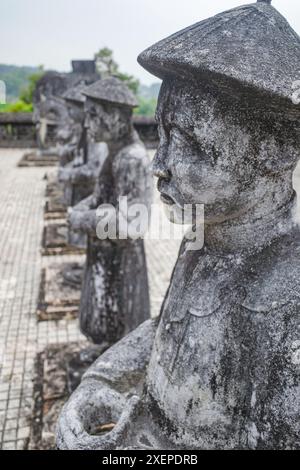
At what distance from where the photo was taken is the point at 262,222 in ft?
5.24

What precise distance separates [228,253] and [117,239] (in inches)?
91.6

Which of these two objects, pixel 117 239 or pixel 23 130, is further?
pixel 23 130

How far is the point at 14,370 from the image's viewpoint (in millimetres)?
4742

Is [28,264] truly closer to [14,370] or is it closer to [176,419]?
[14,370]

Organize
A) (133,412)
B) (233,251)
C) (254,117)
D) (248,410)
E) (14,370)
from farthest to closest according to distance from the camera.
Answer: (14,370) → (133,412) → (233,251) → (248,410) → (254,117)

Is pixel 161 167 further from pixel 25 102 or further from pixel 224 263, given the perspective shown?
pixel 25 102

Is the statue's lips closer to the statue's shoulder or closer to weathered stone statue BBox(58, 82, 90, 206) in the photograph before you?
the statue's shoulder

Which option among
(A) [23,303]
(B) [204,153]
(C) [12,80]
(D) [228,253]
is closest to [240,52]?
(B) [204,153]

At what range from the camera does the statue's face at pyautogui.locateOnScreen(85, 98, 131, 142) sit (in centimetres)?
393

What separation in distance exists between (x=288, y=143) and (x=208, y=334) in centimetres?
70

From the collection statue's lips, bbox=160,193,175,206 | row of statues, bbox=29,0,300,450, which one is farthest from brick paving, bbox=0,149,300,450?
statue's lips, bbox=160,193,175,206

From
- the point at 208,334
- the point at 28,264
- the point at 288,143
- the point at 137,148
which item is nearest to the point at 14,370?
the point at 137,148

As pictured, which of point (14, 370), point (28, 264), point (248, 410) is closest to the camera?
point (248, 410)

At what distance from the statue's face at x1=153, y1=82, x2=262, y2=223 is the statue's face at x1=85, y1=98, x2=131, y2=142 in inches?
93.9
